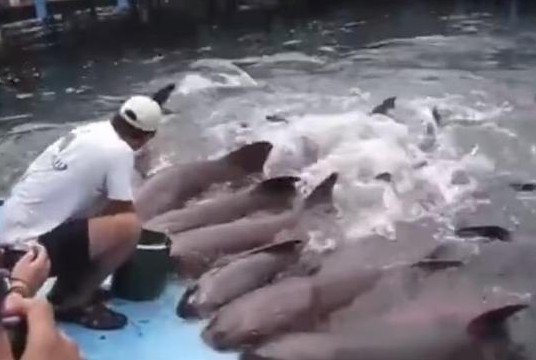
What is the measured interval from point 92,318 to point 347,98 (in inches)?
274

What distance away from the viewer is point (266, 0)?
20.1 m

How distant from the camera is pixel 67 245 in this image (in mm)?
4848

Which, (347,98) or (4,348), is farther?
(347,98)

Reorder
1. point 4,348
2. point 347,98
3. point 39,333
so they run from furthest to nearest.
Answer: point 347,98 < point 39,333 < point 4,348

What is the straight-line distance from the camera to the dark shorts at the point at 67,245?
15.8 ft

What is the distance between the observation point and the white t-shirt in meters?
4.82

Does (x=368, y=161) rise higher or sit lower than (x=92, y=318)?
lower

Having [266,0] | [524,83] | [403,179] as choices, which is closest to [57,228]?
[403,179]

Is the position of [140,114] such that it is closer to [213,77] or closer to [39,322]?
[39,322]

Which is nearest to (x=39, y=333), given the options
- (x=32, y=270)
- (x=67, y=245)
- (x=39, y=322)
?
(x=39, y=322)


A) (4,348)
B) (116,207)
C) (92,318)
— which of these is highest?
(4,348)

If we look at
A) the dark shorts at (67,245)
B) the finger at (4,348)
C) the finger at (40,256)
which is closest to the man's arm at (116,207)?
the dark shorts at (67,245)

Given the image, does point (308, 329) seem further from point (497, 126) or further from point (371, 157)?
point (497, 126)

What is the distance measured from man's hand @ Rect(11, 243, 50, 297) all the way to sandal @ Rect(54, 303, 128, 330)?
2.75 ft
